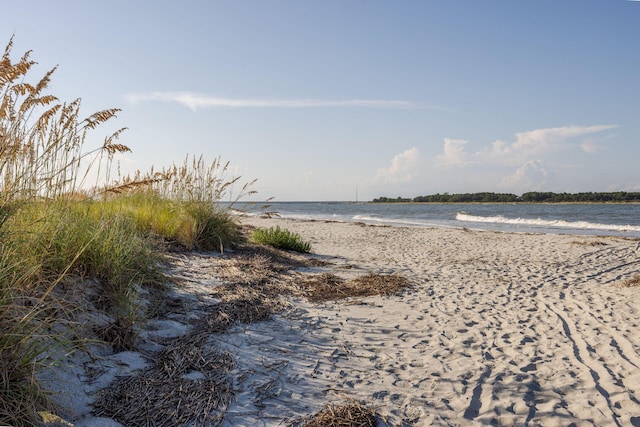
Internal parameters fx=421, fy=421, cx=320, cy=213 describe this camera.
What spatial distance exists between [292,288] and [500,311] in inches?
115

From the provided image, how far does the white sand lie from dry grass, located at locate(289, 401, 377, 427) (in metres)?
0.12

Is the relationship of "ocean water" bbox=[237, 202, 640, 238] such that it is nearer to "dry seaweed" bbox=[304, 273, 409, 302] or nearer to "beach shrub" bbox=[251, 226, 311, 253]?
"beach shrub" bbox=[251, 226, 311, 253]

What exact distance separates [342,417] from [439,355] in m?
1.59

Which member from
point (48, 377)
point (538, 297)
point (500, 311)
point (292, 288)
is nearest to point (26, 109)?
point (48, 377)

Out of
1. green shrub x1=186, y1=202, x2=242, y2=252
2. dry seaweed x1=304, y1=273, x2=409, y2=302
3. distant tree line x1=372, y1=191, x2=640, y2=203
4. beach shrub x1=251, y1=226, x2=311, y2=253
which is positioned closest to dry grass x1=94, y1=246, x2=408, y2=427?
dry seaweed x1=304, y1=273, x2=409, y2=302

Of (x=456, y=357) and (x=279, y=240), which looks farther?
(x=279, y=240)

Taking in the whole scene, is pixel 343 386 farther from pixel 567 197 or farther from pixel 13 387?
pixel 567 197

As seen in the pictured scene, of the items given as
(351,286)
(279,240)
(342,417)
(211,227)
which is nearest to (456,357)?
(342,417)

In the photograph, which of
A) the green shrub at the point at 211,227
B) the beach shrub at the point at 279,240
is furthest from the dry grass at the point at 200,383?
the beach shrub at the point at 279,240

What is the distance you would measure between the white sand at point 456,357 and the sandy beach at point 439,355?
0.01m

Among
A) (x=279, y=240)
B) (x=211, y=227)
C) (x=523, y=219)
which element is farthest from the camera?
(x=523, y=219)

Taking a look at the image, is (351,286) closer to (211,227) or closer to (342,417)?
(211,227)

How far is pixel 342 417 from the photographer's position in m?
2.76

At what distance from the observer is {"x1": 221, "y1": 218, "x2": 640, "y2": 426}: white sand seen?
3.00 meters
